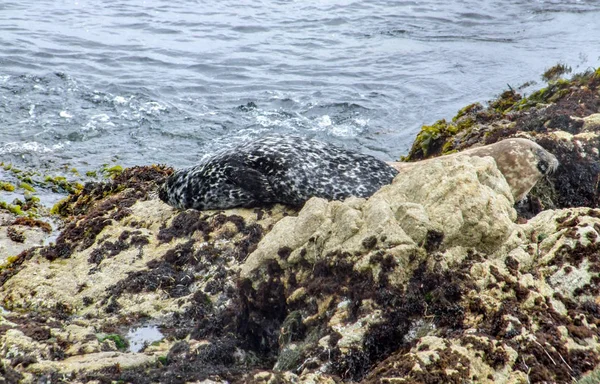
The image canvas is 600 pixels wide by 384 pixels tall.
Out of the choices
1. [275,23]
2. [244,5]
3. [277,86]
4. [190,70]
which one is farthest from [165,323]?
[244,5]

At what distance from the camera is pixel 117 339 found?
4.59 meters

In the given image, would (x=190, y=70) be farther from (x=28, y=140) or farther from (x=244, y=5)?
(x=244, y=5)

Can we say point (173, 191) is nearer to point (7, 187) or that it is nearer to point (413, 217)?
point (7, 187)

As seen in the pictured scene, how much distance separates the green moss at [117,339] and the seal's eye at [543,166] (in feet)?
12.7

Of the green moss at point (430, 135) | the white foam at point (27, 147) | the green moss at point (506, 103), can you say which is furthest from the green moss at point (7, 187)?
the green moss at point (506, 103)

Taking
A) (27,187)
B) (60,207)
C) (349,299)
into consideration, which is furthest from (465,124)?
(27,187)

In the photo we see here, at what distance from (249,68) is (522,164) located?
1004cm

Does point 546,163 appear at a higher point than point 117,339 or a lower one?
higher

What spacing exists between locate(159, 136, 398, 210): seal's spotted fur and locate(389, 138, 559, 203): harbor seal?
3.85 feet

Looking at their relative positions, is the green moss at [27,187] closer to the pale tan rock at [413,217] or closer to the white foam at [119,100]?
the white foam at [119,100]

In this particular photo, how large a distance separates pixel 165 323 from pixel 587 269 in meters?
3.03

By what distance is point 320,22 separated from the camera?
18.8 metres

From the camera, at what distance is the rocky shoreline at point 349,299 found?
340 centimetres

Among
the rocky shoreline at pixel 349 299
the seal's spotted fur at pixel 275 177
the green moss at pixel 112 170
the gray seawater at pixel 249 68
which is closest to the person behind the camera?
the rocky shoreline at pixel 349 299
